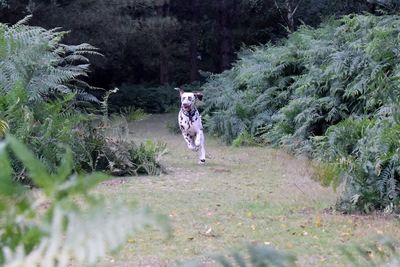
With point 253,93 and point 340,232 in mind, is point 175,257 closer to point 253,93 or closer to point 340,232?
point 340,232

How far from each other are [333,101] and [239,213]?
7.33 metres

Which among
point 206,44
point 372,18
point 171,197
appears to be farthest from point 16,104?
point 206,44

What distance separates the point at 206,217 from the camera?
29.7 ft

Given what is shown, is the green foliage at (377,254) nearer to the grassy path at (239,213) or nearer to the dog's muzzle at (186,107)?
the grassy path at (239,213)

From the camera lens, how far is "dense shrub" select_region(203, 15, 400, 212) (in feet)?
30.1

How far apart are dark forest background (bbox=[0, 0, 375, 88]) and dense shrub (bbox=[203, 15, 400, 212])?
165 inches

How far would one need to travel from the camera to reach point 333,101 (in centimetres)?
1603

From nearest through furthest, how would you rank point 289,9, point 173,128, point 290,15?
point 173,128 → point 290,15 → point 289,9

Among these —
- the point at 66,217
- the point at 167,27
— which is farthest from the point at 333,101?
the point at 66,217

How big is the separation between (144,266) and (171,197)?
3774 millimetres

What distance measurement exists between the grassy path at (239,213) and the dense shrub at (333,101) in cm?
60

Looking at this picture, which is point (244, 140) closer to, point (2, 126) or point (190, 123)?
point (190, 123)

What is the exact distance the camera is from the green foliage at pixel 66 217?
0.92m

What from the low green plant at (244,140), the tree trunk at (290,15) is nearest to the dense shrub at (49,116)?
the low green plant at (244,140)
